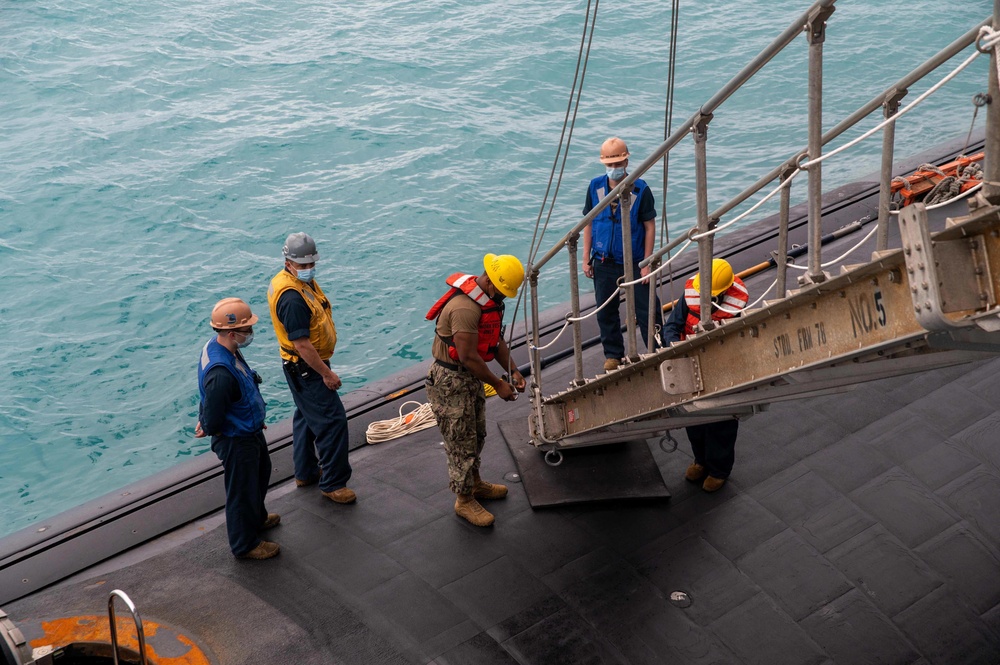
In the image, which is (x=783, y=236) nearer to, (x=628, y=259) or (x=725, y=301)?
(x=628, y=259)

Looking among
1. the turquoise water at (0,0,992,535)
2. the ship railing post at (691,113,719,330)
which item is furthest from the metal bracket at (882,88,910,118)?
the turquoise water at (0,0,992,535)

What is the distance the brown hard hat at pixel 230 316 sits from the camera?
5516 mm

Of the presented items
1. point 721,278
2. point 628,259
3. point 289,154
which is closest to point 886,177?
point 628,259

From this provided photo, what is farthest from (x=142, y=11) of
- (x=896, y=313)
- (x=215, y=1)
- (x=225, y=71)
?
(x=896, y=313)

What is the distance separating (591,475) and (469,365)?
4.53 ft

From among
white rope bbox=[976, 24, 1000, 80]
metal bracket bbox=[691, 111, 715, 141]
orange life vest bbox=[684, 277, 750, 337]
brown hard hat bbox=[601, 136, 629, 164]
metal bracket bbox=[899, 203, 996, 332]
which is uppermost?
white rope bbox=[976, 24, 1000, 80]

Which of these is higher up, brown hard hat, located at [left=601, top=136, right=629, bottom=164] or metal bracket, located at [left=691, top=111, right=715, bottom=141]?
metal bracket, located at [left=691, top=111, right=715, bottom=141]

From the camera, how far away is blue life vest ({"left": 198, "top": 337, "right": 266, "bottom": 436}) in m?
5.57

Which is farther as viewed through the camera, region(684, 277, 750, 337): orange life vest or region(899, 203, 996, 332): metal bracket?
region(684, 277, 750, 337): orange life vest

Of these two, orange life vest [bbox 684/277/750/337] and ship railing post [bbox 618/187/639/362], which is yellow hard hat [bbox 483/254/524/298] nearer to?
ship railing post [bbox 618/187/639/362]

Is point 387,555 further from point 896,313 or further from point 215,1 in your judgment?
point 215,1

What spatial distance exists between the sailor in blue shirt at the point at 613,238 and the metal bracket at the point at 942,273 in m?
3.91

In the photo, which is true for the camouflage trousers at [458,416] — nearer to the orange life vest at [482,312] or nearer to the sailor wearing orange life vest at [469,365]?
the sailor wearing orange life vest at [469,365]

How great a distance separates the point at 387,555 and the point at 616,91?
→ 713 inches
